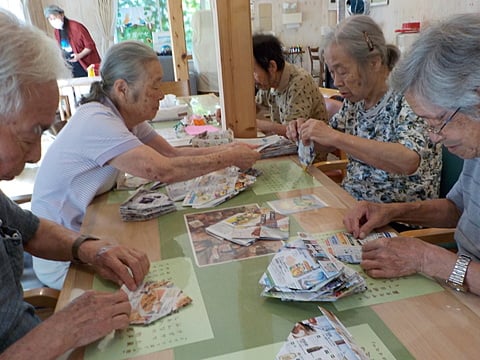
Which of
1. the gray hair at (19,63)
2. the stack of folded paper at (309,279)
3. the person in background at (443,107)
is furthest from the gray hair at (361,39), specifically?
the gray hair at (19,63)

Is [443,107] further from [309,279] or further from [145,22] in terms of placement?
[145,22]

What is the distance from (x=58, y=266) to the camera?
1402mm

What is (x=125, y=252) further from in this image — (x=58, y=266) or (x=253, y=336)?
(x=58, y=266)

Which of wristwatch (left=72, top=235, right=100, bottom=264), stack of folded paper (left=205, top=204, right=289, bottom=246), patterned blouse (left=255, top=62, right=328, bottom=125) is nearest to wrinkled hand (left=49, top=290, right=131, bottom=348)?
wristwatch (left=72, top=235, right=100, bottom=264)

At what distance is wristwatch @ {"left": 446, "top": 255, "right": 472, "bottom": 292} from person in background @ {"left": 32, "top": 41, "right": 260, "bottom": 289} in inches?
35.8

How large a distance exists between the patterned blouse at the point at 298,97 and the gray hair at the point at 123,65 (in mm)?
1019

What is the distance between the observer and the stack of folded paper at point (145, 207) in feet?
4.35

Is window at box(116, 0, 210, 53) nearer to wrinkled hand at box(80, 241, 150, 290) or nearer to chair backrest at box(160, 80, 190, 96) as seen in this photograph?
chair backrest at box(160, 80, 190, 96)

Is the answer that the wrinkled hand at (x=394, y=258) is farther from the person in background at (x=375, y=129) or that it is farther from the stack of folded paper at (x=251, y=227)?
the person in background at (x=375, y=129)

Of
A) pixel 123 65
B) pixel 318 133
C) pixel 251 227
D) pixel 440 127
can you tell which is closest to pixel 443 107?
pixel 440 127

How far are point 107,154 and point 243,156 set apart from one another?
0.51 meters

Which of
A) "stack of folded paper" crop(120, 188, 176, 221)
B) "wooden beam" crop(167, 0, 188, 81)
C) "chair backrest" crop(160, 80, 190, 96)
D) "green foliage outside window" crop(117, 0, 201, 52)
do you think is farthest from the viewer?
"green foliage outside window" crop(117, 0, 201, 52)

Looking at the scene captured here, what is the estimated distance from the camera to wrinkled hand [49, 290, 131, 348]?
0.77 m

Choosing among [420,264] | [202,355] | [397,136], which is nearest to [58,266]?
[202,355]
